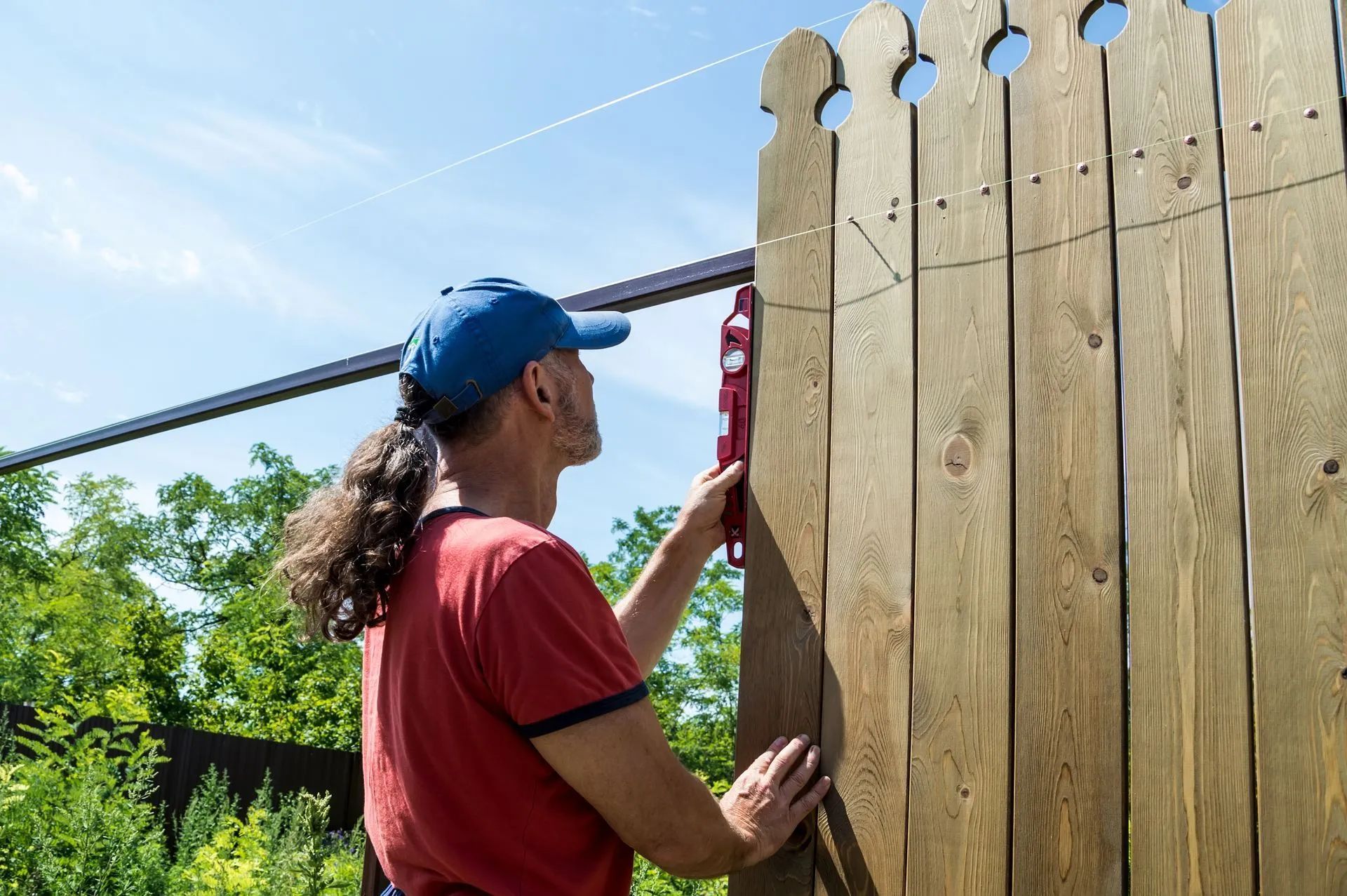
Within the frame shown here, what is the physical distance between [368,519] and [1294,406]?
1263 millimetres

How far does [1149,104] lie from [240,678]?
17127 millimetres

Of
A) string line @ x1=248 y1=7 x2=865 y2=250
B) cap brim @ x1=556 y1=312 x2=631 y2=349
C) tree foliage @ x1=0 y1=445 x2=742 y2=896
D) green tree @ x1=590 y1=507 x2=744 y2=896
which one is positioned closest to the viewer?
cap brim @ x1=556 y1=312 x2=631 y2=349

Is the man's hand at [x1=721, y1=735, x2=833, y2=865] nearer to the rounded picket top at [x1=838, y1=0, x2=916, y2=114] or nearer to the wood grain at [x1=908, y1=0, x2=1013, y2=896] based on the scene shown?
the wood grain at [x1=908, y1=0, x2=1013, y2=896]

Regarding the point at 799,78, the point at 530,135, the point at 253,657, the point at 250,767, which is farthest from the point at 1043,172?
the point at 253,657

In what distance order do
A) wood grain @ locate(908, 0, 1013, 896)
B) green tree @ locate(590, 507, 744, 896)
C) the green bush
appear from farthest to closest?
1. green tree @ locate(590, 507, 744, 896)
2. the green bush
3. wood grain @ locate(908, 0, 1013, 896)

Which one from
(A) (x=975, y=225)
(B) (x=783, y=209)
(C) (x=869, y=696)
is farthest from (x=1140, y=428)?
(B) (x=783, y=209)

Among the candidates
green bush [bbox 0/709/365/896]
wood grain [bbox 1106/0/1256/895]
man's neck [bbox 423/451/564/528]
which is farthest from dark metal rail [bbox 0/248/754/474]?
green bush [bbox 0/709/365/896]

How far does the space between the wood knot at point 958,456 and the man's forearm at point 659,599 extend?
1.59 feet

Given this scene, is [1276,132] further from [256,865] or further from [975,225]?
[256,865]

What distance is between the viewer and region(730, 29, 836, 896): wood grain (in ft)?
5.42

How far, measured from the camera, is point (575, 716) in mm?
1289

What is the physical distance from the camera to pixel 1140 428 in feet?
4.60

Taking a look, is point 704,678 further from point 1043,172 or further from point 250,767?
point 1043,172

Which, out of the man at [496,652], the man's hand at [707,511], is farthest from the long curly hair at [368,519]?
the man's hand at [707,511]
